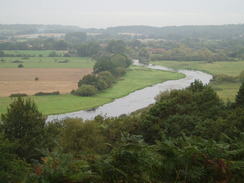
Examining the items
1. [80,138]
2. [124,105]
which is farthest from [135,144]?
[124,105]

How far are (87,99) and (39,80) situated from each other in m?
24.8

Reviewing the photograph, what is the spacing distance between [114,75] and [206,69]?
32779 mm

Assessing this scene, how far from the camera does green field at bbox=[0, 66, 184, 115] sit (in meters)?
53.1

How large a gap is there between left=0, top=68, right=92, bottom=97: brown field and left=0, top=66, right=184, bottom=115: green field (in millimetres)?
6465

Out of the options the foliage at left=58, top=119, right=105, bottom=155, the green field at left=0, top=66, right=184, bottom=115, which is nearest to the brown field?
the green field at left=0, top=66, right=184, bottom=115

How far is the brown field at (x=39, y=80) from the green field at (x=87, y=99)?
255 inches

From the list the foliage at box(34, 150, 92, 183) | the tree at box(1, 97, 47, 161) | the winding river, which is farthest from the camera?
the winding river

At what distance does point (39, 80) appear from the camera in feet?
264

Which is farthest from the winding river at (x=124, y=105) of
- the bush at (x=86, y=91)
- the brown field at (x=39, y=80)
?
the brown field at (x=39, y=80)

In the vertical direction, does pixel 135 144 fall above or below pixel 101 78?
above

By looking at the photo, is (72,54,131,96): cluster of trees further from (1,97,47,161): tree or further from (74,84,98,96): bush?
(1,97,47,161): tree

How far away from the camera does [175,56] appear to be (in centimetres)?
13688

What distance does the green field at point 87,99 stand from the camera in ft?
174

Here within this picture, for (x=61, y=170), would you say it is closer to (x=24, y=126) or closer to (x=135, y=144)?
(x=135, y=144)
